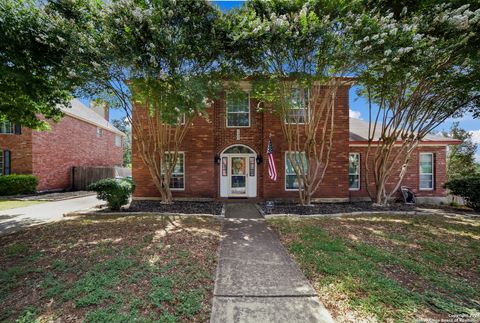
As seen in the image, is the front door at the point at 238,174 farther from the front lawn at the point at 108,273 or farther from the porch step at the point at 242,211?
the front lawn at the point at 108,273

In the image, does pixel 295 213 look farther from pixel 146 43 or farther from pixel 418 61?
pixel 146 43

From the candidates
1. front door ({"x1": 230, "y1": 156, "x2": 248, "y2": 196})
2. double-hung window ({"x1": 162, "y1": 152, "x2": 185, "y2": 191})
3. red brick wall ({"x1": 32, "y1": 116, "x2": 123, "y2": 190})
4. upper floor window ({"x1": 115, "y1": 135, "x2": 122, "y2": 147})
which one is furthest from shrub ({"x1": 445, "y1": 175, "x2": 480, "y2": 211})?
upper floor window ({"x1": 115, "y1": 135, "x2": 122, "y2": 147})

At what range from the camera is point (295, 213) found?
26.7ft

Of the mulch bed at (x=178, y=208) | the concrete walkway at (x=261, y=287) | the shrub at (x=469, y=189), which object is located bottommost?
the concrete walkway at (x=261, y=287)

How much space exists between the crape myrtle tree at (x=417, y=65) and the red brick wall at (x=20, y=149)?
60.0 ft

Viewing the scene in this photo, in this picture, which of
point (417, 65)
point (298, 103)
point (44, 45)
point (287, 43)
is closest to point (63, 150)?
point (44, 45)

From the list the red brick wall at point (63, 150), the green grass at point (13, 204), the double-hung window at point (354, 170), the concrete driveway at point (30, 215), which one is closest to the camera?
the concrete driveway at point (30, 215)

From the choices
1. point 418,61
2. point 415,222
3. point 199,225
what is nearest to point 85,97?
point 199,225

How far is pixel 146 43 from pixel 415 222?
1014 cm

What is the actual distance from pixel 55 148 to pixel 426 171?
2385 cm

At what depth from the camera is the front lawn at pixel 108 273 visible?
2748 mm

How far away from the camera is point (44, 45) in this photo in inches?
245

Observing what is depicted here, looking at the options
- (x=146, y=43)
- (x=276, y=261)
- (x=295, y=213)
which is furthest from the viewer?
(x=295, y=213)

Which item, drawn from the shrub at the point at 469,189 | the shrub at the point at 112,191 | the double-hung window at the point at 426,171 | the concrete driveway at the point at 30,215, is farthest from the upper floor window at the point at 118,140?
the shrub at the point at 469,189
